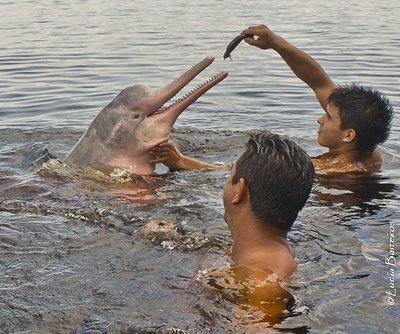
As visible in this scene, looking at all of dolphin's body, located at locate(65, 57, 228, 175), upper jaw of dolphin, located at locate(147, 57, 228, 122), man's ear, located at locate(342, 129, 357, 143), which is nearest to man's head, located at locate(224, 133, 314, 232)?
upper jaw of dolphin, located at locate(147, 57, 228, 122)

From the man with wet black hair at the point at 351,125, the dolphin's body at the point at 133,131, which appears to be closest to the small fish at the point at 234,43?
the man with wet black hair at the point at 351,125

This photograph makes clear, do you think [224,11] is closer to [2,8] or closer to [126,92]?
[2,8]

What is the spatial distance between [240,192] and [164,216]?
1587 millimetres

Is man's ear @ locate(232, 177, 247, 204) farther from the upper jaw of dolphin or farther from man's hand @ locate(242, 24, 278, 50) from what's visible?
man's hand @ locate(242, 24, 278, 50)

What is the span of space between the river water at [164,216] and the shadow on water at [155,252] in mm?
12

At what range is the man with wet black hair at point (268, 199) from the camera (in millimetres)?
4402

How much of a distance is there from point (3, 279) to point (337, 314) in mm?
1930

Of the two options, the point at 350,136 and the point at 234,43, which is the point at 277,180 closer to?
the point at 234,43

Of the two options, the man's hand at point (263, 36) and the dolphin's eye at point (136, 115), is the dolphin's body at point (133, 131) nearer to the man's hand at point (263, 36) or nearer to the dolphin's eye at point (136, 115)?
the dolphin's eye at point (136, 115)

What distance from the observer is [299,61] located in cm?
799

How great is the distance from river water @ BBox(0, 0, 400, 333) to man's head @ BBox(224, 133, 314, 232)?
0.44m

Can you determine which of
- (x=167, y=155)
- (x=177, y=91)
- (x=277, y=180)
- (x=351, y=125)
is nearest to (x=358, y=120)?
(x=351, y=125)

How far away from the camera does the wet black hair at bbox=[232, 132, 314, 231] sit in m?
4.40

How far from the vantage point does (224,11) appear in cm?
2233
